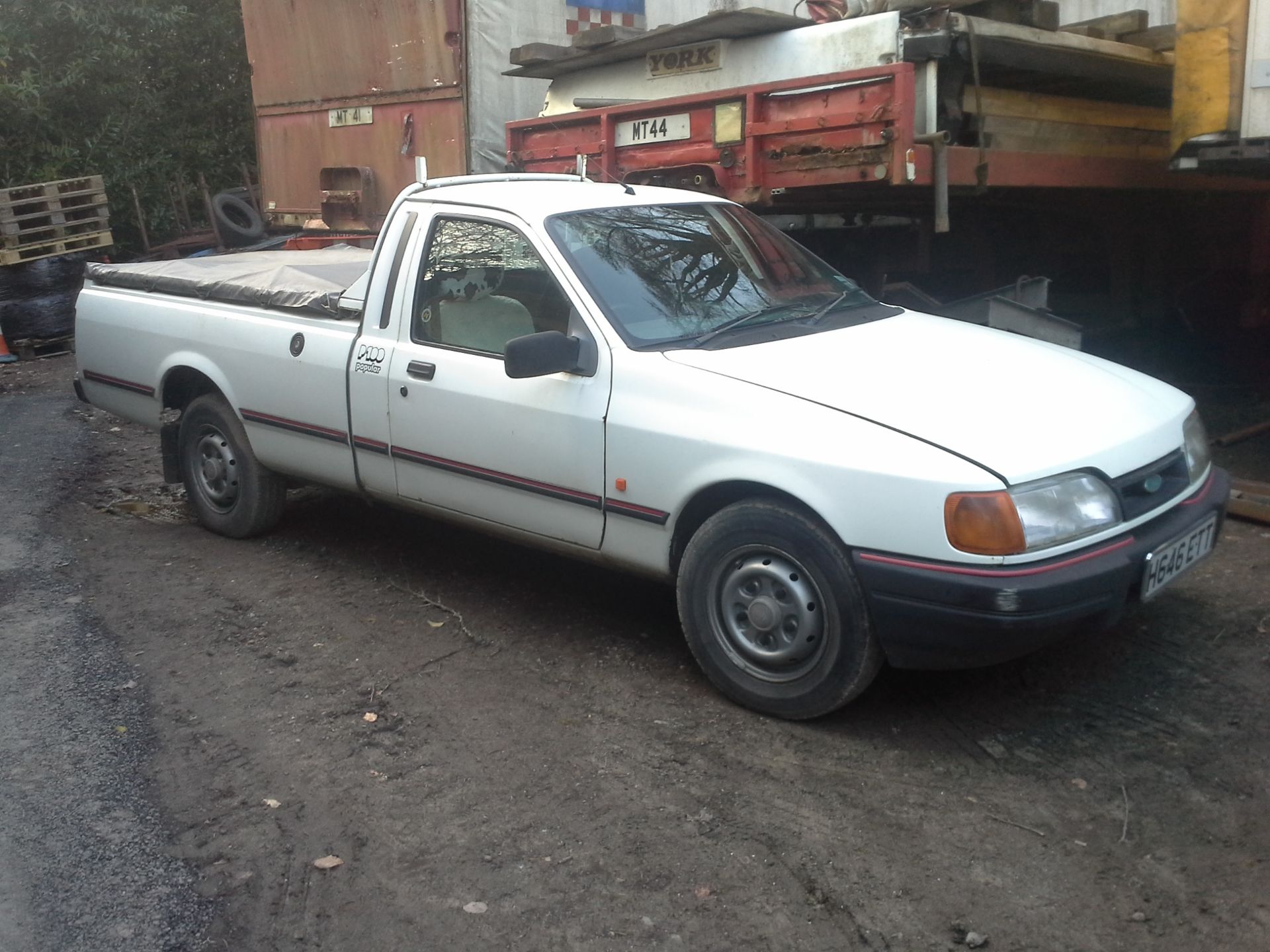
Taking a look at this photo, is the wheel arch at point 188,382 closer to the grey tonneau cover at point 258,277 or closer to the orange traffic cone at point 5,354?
the grey tonneau cover at point 258,277

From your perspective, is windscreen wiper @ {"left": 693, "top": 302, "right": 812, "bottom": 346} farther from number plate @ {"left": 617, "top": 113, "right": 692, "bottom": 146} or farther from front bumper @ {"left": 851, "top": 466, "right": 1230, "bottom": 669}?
number plate @ {"left": 617, "top": 113, "right": 692, "bottom": 146}

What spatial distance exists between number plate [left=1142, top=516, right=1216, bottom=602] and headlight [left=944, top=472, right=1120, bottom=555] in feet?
0.90

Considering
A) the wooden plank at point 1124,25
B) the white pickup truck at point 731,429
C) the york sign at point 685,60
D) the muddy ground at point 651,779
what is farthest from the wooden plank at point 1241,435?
the york sign at point 685,60

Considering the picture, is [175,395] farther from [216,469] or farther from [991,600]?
[991,600]

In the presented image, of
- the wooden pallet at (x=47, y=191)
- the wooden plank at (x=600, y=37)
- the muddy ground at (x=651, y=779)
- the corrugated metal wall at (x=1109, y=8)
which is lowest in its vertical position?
the muddy ground at (x=651, y=779)

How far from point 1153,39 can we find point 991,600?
530 cm

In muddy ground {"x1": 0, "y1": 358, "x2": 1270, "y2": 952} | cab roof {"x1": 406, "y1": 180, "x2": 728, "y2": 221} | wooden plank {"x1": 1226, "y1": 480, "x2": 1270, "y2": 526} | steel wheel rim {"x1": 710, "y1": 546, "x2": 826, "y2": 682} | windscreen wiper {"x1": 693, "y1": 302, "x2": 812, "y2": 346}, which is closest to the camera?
muddy ground {"x1": 0, "y1": 358, "x2": 1270, "y2": 952}

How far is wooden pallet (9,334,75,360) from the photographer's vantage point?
1159cm

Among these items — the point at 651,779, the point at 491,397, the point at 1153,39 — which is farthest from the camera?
the point at 1153,39

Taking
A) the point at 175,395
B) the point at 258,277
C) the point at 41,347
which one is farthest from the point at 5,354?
the point at 258,277

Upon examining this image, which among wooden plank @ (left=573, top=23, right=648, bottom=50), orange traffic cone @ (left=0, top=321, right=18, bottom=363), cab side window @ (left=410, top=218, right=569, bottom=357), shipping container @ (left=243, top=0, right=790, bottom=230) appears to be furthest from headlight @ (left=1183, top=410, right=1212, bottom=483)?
orange traffic cone @ (left=0, top=321, right=18, bottom=363)

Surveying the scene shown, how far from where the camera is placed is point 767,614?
3.69 metres

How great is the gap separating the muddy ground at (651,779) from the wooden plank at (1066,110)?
8.29ft

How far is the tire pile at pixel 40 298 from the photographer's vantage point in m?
11.6
